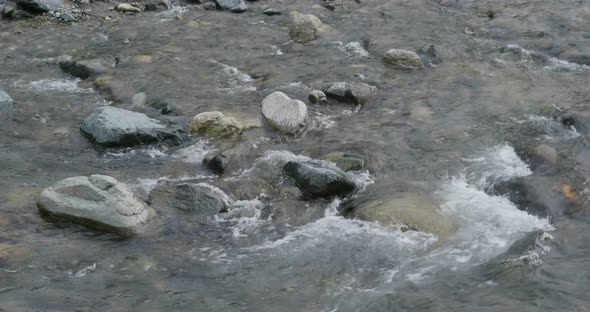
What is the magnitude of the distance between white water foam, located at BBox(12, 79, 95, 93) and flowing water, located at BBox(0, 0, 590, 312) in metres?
0.03

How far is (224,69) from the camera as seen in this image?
10781mm

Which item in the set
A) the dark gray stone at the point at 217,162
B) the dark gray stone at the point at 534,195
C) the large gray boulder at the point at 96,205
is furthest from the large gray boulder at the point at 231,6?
the dark gray stone at the point at 534,195

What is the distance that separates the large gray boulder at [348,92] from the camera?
947 cm

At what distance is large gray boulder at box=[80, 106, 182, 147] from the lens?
26.2ft

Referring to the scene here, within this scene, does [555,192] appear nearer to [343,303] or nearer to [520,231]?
[520,231]

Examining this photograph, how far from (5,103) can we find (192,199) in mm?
4046

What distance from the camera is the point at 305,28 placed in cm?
1240

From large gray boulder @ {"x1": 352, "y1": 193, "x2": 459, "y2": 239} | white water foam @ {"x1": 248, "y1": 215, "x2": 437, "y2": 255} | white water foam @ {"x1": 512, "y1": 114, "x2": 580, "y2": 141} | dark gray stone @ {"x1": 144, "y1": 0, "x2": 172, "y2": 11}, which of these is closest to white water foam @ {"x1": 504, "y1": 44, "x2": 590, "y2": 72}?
white water foam @ {"x1": 512, "y1": 114, "x2": 580, "y2": 141}

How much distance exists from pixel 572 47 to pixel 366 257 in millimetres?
7626

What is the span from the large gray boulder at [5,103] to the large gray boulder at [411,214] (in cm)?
558

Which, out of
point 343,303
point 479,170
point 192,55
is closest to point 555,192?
point 479,170

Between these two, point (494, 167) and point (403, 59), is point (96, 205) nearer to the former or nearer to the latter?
point (494, 167)

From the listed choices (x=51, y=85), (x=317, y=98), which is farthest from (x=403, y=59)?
(x=51, y=85)

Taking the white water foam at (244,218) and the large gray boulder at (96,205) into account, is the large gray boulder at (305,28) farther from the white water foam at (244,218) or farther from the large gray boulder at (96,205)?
the large gray boulder at (96,205)
